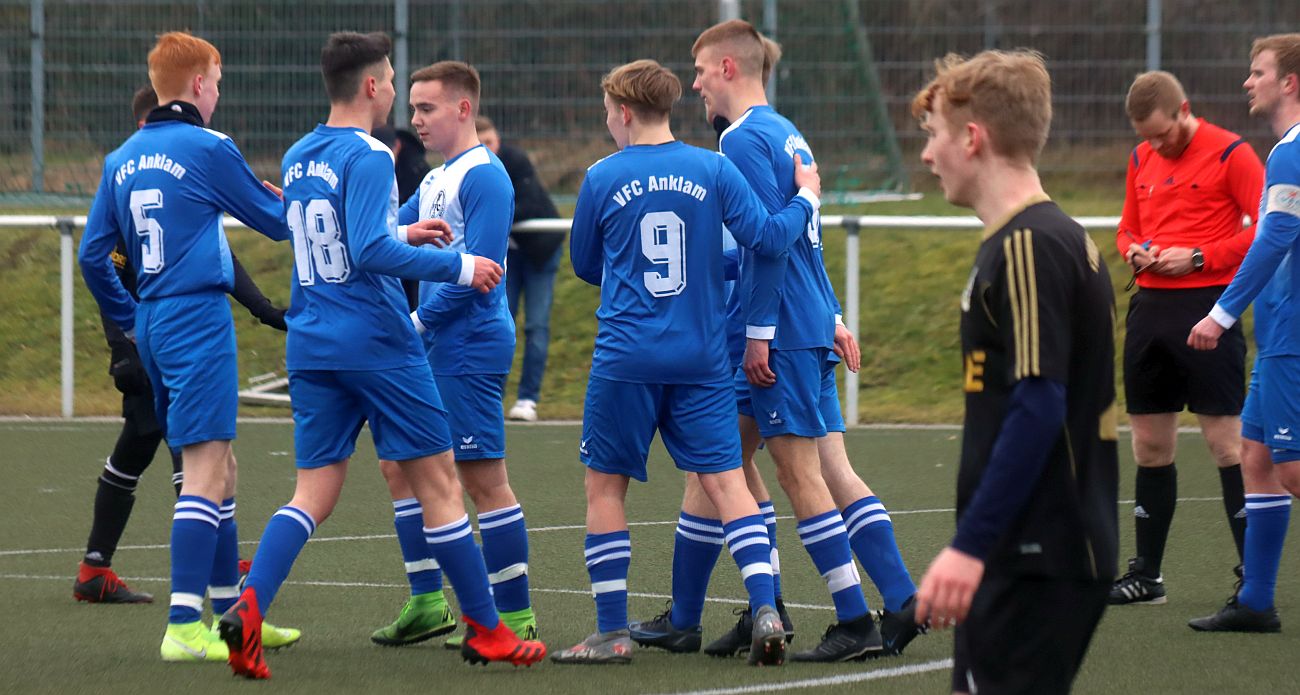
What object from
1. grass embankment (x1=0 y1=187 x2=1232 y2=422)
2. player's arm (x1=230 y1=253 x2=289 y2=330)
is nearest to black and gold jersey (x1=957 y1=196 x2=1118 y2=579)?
player's arm (x1=230 y1=253 x2=289 y2=330)

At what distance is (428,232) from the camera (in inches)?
219

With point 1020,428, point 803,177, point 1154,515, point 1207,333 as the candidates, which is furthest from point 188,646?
point 1154,515

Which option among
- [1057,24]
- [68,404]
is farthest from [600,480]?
[1057,24]

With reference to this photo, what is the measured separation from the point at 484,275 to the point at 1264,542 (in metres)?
2.98

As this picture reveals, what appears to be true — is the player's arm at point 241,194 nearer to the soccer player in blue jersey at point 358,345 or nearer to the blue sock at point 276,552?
the soccer player in blue jersey at point 358,345

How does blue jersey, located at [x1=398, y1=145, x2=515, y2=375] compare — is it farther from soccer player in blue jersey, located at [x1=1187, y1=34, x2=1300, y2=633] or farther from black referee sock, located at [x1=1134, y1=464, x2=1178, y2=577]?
black referee sock, located at [x1=1134, y1=464, x2=1178, y2=577]

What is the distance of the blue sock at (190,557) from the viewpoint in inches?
223

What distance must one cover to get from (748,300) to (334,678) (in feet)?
5.89

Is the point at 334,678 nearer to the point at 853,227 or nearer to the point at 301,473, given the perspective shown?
the point at 301,473

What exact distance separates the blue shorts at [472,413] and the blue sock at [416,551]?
0.38 meters

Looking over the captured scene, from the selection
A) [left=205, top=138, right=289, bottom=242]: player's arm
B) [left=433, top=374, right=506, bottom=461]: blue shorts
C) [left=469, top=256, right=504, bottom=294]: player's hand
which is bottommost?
[left=433, top=374, right=506, bottom=461]: blue shorts

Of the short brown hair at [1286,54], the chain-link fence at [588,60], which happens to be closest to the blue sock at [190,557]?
the short brown hair at [1286,54]

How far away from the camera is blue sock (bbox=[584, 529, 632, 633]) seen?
5.71 m

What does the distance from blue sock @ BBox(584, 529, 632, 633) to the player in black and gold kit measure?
2.44 meters
